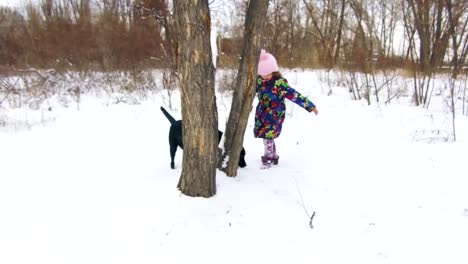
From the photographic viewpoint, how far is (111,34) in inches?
476

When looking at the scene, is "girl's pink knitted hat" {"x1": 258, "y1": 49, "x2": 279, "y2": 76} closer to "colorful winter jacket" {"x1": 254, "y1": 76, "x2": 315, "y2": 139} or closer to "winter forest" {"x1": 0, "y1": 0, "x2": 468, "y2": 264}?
"colorful winter jacket" {"x1": 254, "y1": 76, "x2": 315, "y2": 139}

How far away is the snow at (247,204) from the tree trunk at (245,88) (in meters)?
0.22

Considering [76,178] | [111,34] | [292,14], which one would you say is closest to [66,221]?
[76,178]

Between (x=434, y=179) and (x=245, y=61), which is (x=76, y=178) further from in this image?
(x=434, y=179)

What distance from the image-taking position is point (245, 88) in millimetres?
2707

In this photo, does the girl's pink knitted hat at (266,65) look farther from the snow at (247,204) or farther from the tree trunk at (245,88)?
the snow at (247,204)

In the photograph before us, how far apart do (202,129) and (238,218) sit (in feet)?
2.22

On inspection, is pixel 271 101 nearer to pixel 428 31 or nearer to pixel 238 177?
pixel 238 177

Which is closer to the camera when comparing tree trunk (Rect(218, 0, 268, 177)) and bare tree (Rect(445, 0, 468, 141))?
tree trunk (Rect(218, 0, 268, 177))

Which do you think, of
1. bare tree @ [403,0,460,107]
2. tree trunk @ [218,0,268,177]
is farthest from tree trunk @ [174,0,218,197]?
bare tree @ [403,0,460,107]

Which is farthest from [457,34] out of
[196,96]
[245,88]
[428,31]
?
[196,96]

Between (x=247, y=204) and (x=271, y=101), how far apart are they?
1158 mm

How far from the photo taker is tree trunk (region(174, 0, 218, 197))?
218cm

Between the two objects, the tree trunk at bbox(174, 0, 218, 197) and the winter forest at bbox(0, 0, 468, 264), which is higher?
the tree trunk at bbox(174, 0, 218, 197)
